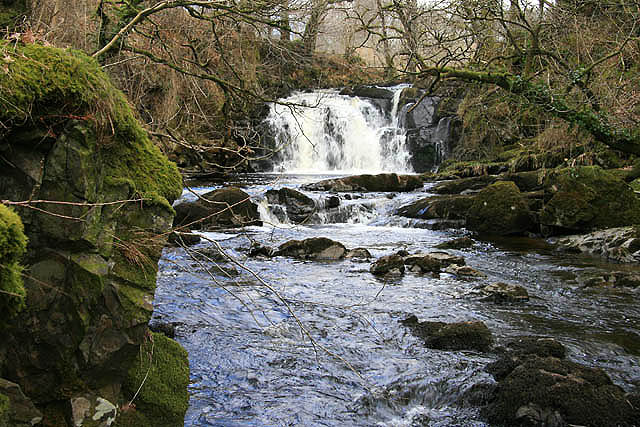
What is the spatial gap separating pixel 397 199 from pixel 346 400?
11.5 meters

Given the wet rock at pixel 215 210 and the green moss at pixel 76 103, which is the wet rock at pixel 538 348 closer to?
the green moss at pixel 76 103

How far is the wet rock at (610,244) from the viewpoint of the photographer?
925cm

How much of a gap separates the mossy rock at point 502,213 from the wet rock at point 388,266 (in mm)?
4235

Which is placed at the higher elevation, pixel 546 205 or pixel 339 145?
pixel 339 145

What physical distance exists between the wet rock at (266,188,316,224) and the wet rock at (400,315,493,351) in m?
8.68

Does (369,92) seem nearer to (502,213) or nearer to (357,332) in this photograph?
(502,213)

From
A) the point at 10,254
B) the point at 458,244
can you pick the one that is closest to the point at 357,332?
the point at 10,254

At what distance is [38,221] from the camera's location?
8.42 feet

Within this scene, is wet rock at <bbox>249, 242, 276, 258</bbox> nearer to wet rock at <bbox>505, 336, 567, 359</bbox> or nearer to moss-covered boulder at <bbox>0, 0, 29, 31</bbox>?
wet rock at <bbox>505, 336, 567, 359</bbox>

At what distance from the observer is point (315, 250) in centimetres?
977

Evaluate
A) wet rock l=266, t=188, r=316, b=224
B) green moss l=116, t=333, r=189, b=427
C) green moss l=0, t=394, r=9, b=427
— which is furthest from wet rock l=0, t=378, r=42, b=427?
wet rock l=266, t=188, r=316, b=224

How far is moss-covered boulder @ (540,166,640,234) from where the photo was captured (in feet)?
35.2

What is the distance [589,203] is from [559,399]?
8.22m

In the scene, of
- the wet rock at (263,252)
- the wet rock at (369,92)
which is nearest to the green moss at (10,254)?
the wet rock at (263,252)
